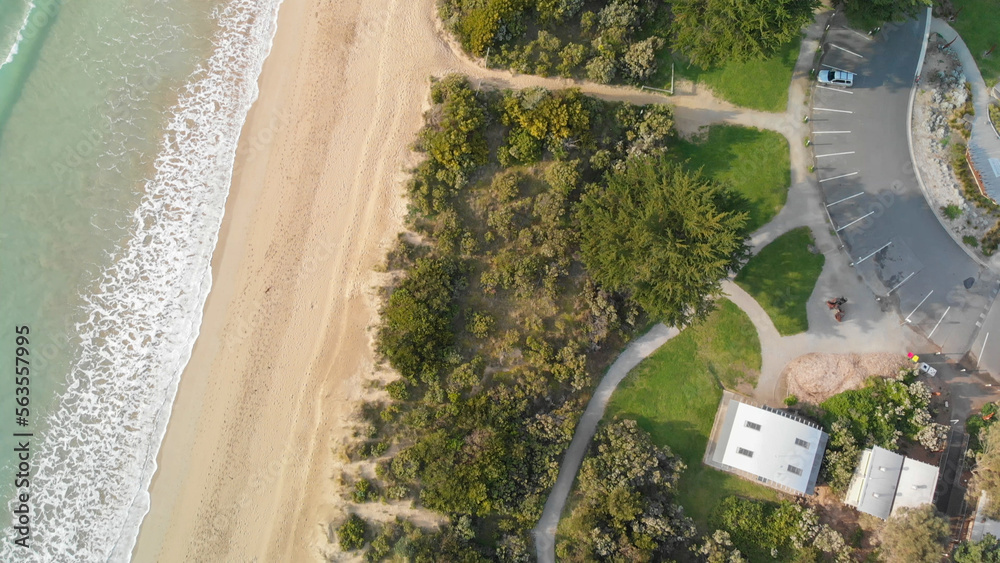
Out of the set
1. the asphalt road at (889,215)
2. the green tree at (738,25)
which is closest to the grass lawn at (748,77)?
the asphalt road at (889,215)

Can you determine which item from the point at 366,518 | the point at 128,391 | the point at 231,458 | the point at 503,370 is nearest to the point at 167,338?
the point at 128,391

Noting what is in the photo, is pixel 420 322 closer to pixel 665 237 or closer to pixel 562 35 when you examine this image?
pixel 665 237

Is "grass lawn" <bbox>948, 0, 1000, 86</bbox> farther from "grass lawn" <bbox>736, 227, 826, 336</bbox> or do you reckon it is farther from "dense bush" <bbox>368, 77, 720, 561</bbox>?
"dense bush" <bbox>368, 77, 720, 561</bbox>

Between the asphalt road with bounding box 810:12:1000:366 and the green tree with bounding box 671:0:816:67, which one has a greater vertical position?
the green tree with bounding box 671:0:816:67

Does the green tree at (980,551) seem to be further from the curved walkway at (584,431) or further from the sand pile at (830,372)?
the curved walkway at (584,431)

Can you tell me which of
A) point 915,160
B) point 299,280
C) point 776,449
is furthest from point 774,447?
point 299,280

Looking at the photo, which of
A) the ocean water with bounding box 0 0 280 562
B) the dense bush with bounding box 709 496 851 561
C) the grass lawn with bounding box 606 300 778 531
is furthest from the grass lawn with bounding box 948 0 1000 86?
the ocean water with bounding box 0 0 280 562
